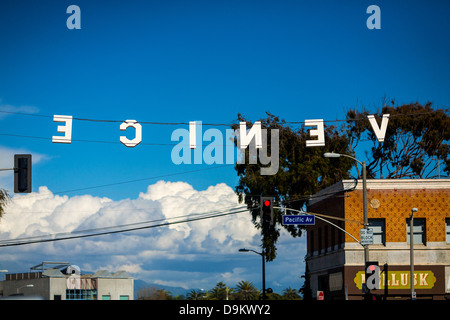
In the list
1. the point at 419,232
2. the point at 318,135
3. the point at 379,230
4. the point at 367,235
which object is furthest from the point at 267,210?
the point at 419,232

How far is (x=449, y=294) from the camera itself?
1917 inches

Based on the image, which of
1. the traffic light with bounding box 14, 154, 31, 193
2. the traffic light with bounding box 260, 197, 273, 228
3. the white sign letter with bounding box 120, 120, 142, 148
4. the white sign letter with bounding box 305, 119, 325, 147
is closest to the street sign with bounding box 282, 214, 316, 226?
the traffic light with bounding box 260, 197, 273, 228

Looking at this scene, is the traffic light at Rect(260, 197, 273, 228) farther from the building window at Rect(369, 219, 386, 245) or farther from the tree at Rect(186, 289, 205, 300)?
the tree at Rect(186, 289, 205, 300)

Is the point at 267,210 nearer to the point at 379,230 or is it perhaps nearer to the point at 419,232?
the point at 379,230

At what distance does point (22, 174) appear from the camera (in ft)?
94.1

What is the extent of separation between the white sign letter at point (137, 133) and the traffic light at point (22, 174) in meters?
4.75

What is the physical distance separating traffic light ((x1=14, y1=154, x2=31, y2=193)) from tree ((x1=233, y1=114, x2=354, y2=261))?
34783 millimetres

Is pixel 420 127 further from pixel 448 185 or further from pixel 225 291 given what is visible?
pixel 225 291

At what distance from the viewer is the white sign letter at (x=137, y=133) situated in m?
31.6

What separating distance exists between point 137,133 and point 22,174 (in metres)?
5.86

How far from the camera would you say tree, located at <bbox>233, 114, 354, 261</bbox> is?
207 feet

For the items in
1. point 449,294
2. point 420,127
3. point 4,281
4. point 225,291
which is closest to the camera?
point 449,294
